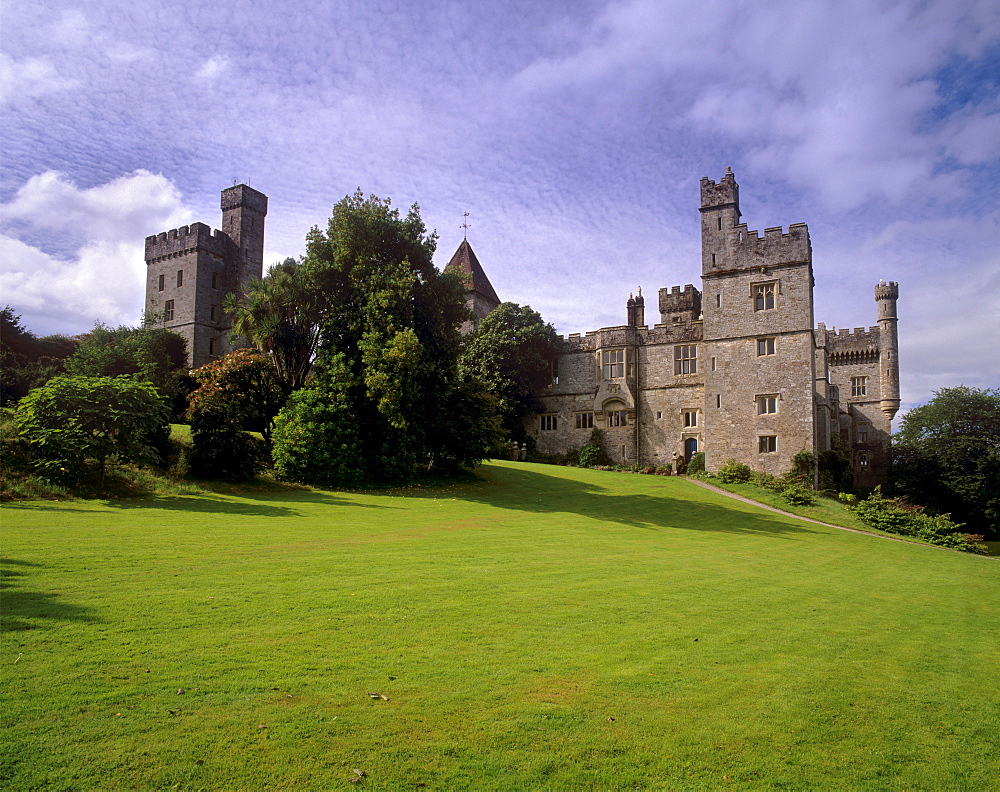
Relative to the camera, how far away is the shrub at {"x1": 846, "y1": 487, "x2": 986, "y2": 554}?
78.2 feet

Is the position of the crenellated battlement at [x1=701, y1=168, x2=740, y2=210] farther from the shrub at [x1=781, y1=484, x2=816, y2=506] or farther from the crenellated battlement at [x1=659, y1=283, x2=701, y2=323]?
the shrub at [x1=781, y1=484, x2=816, y2=506]

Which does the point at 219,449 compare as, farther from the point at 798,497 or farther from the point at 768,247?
the point at 768,247

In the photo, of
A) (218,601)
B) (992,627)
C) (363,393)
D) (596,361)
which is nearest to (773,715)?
(218,601)

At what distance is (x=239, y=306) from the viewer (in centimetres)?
2756

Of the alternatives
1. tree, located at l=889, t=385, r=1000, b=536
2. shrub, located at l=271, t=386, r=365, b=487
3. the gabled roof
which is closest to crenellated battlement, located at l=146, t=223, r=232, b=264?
the gabled roof

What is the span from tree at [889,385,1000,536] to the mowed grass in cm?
3102

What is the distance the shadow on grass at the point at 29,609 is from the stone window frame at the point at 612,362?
38904 mm

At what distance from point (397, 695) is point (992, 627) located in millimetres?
9742

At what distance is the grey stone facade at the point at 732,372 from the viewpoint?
119ft

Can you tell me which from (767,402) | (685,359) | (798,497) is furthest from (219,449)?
(685,359)

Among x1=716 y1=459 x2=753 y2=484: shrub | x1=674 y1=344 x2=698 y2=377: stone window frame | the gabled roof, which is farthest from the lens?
the gabled roof

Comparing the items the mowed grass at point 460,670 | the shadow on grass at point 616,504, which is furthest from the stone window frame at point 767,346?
the mowed grass at point 460,670

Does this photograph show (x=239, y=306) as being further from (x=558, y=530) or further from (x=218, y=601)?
(x=218, y=601)

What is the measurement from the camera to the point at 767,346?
37000 millimetres
